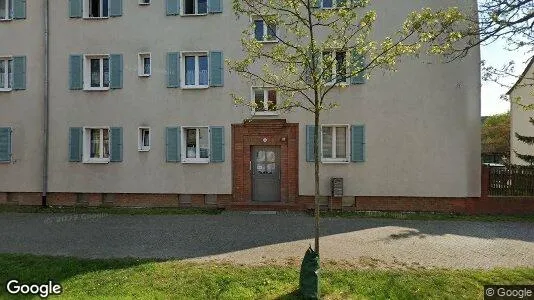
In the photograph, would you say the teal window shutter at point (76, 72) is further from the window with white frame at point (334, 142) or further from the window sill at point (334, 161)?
the window sill at point (334, 161)

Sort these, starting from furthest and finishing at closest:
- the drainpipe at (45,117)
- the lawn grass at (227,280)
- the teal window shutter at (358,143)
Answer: the drainpipe at (45,117)
the teal window shutter at (358,143)
the lawn grass at (227,280)

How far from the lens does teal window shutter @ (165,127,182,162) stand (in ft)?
42.0

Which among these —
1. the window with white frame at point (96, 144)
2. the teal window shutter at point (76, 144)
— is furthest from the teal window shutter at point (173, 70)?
the teal window shutter at point (76, 144)

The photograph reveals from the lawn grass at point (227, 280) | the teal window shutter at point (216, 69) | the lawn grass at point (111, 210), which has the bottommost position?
the lawn grass at point (227, 280)

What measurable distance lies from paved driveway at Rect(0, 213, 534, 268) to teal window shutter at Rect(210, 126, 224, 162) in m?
2.36

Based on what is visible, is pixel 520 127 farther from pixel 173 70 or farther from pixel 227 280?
pixel 227 280

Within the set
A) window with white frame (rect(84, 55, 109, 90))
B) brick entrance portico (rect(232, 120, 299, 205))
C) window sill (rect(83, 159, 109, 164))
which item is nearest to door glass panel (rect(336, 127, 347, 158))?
brick entrance portico (rect(232, 120, 299, 205))

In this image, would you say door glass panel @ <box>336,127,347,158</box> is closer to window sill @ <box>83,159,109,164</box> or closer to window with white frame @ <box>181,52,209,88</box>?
window with white frame @ <box>181,52,209,88</box>

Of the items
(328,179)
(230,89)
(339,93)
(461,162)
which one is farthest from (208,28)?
(461,162)

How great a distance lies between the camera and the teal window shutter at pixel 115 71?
13078 millimetres

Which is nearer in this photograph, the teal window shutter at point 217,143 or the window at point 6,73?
the teal window shutter at point 217,143

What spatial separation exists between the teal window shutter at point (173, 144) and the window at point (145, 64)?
2465 millimetres

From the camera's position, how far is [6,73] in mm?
13812

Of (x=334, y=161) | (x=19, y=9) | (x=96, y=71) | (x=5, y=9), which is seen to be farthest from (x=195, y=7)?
(x=5, y=9)
